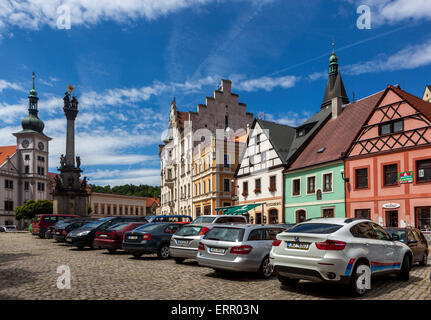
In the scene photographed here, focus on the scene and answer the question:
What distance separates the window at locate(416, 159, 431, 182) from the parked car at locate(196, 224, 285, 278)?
49.1 ft

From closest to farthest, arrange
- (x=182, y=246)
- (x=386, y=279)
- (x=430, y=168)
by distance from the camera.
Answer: (x=386, y=279) → (x=182, y=246) → (x=430, y=168)

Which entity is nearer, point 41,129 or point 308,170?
point 308,170

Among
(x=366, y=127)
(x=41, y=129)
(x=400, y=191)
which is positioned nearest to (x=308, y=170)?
(x=366, y=127)

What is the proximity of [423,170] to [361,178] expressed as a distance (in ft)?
13.7

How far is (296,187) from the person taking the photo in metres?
31.9

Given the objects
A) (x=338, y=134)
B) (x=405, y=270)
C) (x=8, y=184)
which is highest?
(x=338, y=134)

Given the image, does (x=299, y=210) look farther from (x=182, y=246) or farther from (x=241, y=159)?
(x=182, y=246)

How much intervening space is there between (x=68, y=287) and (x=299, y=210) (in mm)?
24114

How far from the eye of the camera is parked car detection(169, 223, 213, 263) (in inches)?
525

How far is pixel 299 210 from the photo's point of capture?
31.1m

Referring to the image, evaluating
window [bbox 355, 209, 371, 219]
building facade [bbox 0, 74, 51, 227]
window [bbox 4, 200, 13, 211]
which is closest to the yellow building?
window [bbox 355, 209, 371, 219]

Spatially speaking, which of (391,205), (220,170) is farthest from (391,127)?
(220,170)

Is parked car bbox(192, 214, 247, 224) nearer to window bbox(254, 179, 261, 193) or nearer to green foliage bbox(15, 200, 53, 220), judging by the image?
window bbox(254, 179, 261, 193)

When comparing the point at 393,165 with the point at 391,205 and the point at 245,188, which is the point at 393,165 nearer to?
the point at 391,205
